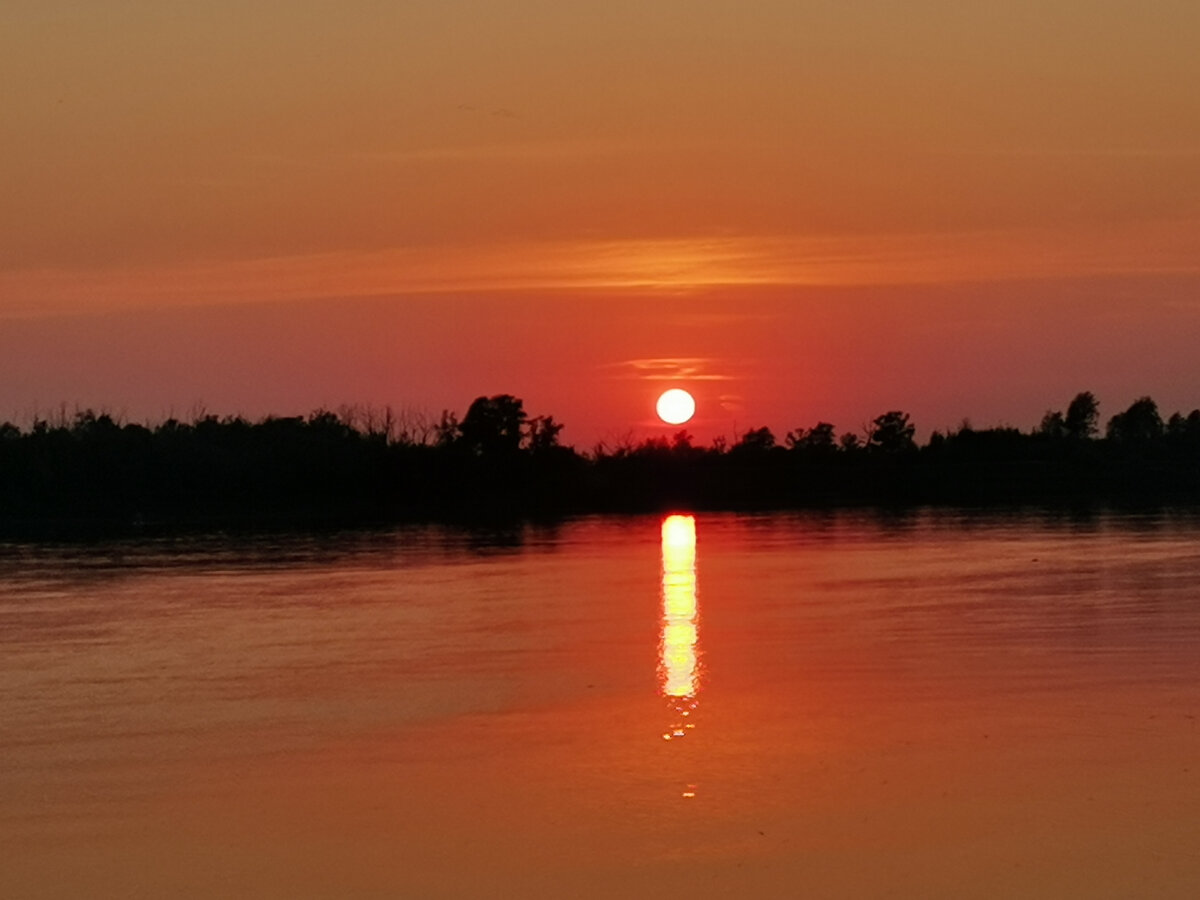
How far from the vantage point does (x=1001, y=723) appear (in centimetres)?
1279

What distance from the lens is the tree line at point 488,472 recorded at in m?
53.8

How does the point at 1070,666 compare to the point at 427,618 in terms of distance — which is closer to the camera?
the point at 1070,666

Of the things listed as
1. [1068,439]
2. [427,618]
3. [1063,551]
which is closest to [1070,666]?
[427,618]

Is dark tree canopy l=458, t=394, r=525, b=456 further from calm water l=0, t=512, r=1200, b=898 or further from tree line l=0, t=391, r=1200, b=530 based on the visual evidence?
calm water l=0, t=512, r=1200, b=898

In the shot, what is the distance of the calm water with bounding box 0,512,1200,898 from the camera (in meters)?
9.42

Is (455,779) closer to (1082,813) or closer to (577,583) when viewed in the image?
(1082,813)

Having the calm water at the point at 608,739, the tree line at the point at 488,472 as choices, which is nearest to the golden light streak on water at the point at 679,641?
Result: the calm water at the point at 608,739

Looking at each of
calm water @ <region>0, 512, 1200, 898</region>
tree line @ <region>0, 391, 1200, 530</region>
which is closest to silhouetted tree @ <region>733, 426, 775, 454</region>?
tree line @ <region>0, 391, 1200, 530</region>

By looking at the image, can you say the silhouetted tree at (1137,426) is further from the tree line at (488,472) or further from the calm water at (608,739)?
the calm water at (608,739)

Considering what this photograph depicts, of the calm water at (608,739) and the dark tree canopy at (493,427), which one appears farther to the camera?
the dark tree canopy at (493,427)

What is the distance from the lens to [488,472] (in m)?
58.5

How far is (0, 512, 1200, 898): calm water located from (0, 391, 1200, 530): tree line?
27943 millimetres

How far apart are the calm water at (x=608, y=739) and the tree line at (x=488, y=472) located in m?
27.9

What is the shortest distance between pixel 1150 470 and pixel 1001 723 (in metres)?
54.3
